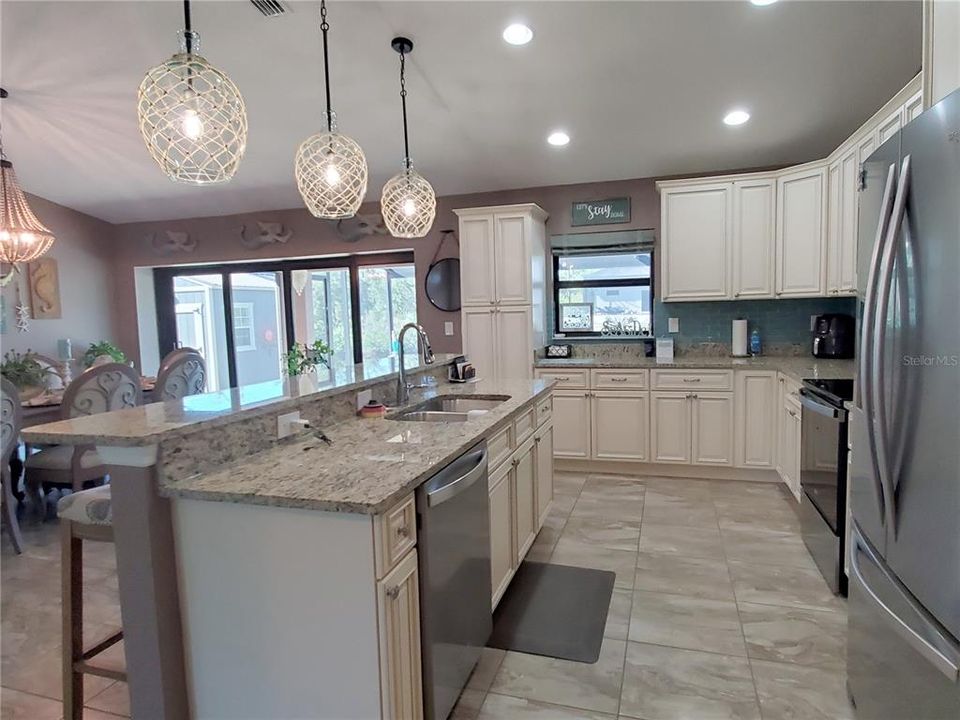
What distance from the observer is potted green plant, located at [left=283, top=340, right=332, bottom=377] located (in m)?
4.97

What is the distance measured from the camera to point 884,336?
4.69 ft

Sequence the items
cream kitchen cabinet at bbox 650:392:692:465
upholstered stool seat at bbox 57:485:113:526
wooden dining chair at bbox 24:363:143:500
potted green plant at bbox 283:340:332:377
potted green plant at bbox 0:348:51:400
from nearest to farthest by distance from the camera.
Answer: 1. upholstered stool seat at bbox 57:485:113:526
2. wooden dining chair at bbox 24:363:143:500
3. potted green plant at bbox 0:348:51:400
4. cream kitchen cabinet at bbox 650:392:692:465
5. potted green plant at bbox 283:340:332:377

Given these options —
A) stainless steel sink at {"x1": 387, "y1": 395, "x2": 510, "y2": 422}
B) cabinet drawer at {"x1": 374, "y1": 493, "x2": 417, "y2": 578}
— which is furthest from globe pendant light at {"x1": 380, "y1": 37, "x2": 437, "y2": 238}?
cabinet drawer at {"x1": 374, "y1": 493, "x2": 417, "y2": 578}

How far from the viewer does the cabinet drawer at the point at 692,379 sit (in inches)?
164

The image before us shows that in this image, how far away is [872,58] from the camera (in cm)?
301

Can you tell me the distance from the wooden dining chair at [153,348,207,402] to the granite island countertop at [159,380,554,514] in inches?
75.9

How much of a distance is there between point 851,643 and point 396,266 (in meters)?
4.70

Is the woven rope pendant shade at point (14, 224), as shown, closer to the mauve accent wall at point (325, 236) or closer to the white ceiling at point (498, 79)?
the white ceiling at point (498, 79)

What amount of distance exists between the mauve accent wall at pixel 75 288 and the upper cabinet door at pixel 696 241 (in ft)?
19.9

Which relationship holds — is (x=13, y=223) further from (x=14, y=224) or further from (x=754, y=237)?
(x=754, y=237)

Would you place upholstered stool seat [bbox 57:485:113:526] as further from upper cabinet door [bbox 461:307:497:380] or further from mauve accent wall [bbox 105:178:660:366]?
mauve accent wall [bbox 105:178:660:366]

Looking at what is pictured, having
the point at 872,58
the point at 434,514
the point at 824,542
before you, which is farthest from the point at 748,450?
the point at 434,514

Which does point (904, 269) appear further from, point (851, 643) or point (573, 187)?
point (573, 187)

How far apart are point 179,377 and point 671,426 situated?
3636 mm
